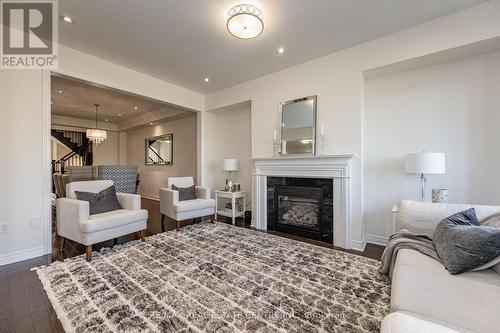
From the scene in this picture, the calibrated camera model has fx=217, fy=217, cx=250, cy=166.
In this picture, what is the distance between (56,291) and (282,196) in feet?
9.80

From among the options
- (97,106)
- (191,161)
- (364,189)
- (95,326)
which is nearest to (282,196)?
(364,189)

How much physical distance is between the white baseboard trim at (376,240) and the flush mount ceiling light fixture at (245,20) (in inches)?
124

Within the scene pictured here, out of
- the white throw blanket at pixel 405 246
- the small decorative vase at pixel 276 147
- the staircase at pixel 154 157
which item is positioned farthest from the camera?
the staircase at pixel 154 157

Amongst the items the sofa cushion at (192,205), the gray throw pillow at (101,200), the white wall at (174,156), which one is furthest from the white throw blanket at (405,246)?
the white wall at (174,156)

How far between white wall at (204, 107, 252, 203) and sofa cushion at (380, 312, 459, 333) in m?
3.87

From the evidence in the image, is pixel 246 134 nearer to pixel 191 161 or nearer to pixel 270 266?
pixel 191 161

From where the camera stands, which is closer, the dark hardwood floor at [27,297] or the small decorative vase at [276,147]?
the dark hardwood floor at [27,297]

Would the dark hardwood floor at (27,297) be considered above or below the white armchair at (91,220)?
below

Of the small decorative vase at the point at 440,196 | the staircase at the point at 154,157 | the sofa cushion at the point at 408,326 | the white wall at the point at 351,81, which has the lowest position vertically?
the sofa cushion at the point at 408,326

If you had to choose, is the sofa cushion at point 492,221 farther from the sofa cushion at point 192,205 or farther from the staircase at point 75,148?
the staircase at point 75,148

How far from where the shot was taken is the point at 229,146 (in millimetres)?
5051

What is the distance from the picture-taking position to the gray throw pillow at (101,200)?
290 cm

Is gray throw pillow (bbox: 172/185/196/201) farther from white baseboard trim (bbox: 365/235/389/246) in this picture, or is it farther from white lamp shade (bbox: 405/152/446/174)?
white lamp shade (bbox: 405/152/446/174)

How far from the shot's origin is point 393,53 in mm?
2729
